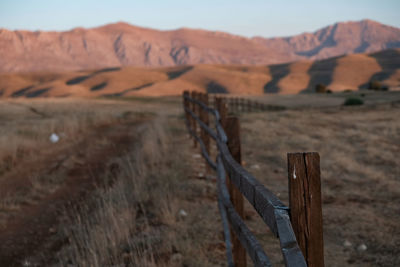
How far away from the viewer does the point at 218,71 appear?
142375 mm

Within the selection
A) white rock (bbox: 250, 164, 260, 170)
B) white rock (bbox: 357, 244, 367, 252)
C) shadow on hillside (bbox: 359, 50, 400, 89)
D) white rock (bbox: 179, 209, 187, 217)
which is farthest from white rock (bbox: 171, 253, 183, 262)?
shadow on hillside (bbox: 359, 50, 400, 89)

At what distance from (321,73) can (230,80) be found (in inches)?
1217

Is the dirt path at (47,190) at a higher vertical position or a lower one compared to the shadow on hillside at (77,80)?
higher

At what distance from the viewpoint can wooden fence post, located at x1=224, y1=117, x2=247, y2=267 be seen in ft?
11.6

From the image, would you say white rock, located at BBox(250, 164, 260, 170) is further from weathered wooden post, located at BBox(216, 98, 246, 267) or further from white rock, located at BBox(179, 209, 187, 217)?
weathered wooden post, located at BBox(216, 98, 246, 267)

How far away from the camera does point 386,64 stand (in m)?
142

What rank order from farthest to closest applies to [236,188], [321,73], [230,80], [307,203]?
[321,73], [230,80], [236,188], [307,203]

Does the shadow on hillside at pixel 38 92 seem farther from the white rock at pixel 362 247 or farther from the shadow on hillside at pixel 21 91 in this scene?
the white rock at pixel 362 247

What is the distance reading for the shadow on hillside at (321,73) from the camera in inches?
4906

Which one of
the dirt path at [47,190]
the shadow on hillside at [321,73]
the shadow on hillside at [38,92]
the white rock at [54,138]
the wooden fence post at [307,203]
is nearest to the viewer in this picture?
the wooden fence post at [307,203]

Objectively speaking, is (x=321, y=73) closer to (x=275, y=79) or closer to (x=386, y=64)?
(x=275, y=79)

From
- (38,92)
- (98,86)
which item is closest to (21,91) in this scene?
(38,92)

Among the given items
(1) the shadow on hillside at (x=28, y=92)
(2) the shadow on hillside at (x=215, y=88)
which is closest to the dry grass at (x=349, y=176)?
(2) the shadow on hillside at (x=215, y=88)

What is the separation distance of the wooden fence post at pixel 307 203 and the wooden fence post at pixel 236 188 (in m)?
1.66
